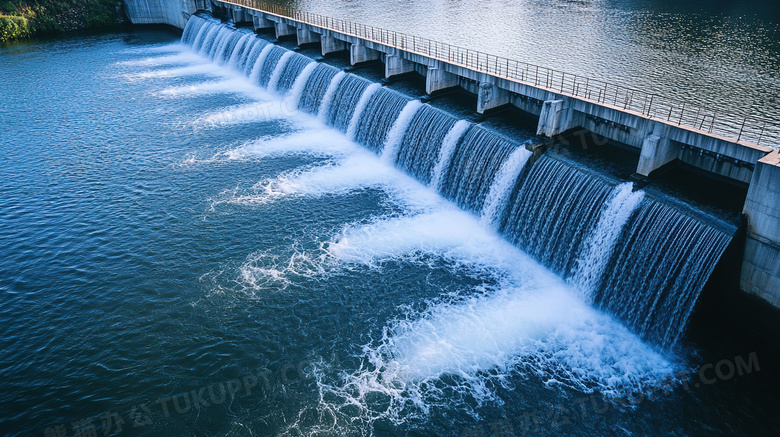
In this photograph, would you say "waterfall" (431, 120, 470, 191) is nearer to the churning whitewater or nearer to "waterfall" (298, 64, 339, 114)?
the churning whitewater

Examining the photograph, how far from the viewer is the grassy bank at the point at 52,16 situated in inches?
2574

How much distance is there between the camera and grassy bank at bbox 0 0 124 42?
65375mm

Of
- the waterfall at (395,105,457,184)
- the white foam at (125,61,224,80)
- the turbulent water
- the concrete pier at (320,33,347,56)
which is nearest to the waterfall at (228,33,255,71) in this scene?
the white foam at (125,61,224,80)

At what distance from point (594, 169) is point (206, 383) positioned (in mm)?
18071

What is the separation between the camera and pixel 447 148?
90.4ft

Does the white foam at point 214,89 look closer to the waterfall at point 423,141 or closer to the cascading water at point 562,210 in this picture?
the cascading water at point 562,210

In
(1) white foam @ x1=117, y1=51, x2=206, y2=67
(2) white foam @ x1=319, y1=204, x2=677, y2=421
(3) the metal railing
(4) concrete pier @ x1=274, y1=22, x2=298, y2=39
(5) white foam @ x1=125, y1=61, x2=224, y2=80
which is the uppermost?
(4) concrete pier @ x1=274, y1=22, x2=298, y2=39

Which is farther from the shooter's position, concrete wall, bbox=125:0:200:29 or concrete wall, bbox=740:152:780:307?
concrete wall, bbox=125:0:200:29

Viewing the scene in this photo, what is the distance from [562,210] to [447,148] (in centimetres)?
840

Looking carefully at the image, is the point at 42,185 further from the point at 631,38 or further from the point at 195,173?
the point at 631,38

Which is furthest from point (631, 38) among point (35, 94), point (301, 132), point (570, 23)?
point (35, 94)

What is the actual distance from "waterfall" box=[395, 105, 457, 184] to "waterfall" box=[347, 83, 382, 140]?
17.0 ft

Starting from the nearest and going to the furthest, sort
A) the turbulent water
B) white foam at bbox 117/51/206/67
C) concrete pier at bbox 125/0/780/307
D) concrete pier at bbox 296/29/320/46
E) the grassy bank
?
the turbulent water → concrete pier at bbox 125/0/780/307 → concrete pier at bbox 296/29/320/46 → white foam at bbox 117/51/206/67 → the grassy bank

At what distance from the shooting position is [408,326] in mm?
18547
